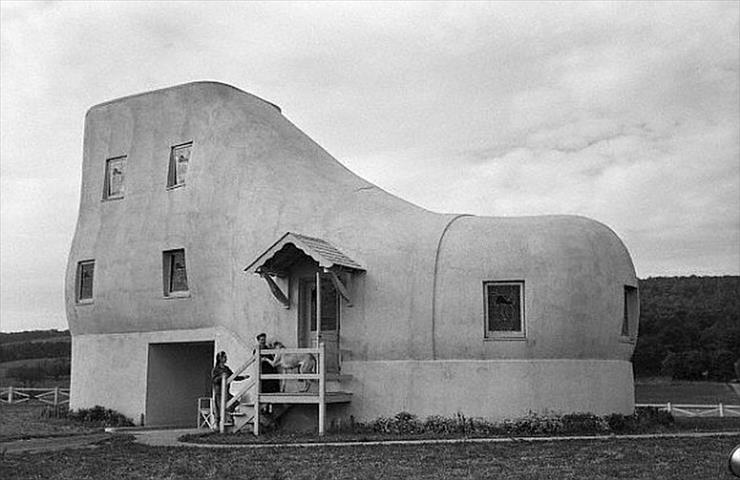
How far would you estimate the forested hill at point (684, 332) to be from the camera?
51.2 meters

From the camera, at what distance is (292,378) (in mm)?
18766

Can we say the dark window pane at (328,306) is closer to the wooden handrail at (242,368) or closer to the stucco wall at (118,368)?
the wooden handrail at (242,368)

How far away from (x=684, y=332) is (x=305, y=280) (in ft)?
118

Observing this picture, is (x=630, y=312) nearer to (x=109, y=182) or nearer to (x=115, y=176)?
(x=115, y=176)

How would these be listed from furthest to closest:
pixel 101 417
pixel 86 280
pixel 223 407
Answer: pixel 86 280 → pixel 101 417 → pixel 223 407

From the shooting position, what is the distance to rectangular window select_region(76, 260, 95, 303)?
25.8 meters

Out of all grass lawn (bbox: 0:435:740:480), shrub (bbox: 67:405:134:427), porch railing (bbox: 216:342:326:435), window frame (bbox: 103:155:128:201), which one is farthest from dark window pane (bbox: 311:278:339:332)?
window frame (bbox: 103:155:128:201)

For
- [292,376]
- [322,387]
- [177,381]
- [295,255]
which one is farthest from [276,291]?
[177,381]

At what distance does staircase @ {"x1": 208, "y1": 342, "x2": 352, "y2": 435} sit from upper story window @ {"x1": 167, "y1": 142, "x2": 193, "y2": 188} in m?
6.40

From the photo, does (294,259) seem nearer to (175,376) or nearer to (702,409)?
(175,376)

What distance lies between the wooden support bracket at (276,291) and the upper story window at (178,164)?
184 inches

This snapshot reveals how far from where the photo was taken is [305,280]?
21.3 m

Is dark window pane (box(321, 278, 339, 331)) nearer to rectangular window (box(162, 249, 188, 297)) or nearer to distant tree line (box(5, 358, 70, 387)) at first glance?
Result: rectangular window (box(162, 249, 188, 297))

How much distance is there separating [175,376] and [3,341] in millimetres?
54742
